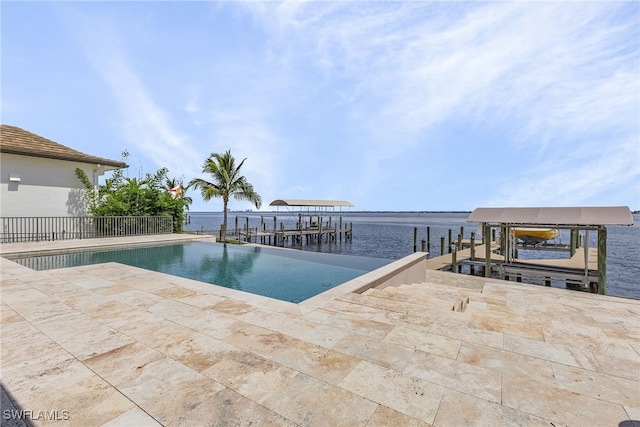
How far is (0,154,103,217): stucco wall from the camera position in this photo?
37.1ft

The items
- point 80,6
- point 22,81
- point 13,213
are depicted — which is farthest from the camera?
point 13,213

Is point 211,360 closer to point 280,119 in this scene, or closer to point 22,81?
point 22,81

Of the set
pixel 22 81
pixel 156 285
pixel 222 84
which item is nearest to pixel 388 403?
pixel 156 285

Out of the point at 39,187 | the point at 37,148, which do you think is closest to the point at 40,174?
the point at 39,187

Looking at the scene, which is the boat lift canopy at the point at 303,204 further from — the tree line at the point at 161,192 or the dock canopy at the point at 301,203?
the tree line at the point at 161,192

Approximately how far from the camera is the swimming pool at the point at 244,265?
21.7 ft

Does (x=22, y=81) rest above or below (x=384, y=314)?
above

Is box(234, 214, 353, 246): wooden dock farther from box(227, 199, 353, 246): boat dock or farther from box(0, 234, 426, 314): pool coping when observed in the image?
box(0, 234, 426, 314): pool coping

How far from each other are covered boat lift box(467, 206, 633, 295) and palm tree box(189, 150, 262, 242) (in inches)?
606

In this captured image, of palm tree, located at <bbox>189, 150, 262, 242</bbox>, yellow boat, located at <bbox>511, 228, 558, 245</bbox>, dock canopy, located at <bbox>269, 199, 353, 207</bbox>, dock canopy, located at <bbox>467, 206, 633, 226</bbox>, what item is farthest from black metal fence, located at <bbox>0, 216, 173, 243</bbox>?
yellow boat, located at <bbox>511, 228, 558, 245</bbox>

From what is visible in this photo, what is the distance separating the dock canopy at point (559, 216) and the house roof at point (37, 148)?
16345mm

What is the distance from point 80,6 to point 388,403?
11.3 m

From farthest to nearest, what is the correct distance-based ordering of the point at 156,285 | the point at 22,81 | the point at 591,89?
the point at 22,81 → the point at 591,89 → the point at 156,285

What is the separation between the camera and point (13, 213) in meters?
11.5
